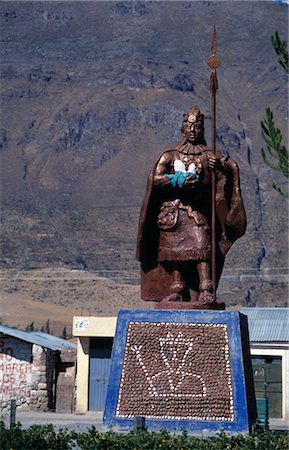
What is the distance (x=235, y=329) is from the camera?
→ 560 inches

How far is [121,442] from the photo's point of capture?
11586 mm

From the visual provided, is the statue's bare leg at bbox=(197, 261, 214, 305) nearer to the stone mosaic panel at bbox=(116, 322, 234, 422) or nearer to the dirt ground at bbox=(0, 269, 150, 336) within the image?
the stone mosaic panel at bbox=(116, 322, 234, 422)

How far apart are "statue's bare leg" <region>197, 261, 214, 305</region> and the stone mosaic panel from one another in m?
0.43

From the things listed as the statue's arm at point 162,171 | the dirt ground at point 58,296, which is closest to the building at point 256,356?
the statue's arm at point 162,171

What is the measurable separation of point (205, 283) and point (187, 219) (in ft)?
2.62

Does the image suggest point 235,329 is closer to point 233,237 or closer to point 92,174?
point 233,237

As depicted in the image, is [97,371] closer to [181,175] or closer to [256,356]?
[256,356]

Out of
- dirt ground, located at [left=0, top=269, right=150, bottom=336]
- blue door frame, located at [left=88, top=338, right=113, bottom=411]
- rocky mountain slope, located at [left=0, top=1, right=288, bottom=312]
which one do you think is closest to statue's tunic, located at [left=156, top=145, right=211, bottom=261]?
blue door frame, located at [left=88, top=338, right=113, bottom=411]

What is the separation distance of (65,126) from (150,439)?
157 metres

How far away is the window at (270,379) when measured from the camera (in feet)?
115

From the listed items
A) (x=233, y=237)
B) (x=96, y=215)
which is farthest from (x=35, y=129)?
(x=233, y=237)

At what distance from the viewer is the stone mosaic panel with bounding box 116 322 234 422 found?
14.0 metres

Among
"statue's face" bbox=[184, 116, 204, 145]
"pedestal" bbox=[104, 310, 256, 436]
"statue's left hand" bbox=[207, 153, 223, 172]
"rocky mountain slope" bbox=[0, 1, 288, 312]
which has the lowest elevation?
"pedestal" bbox=[104, 310, 256, 436]

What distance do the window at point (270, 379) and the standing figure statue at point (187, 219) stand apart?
20.4m
